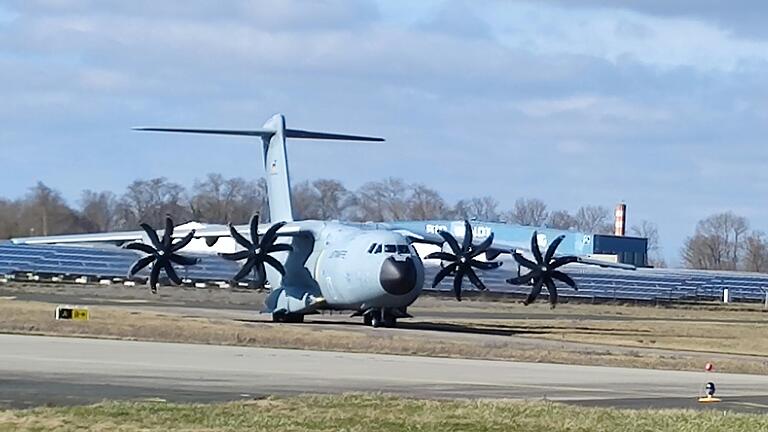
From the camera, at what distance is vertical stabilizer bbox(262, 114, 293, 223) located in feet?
169

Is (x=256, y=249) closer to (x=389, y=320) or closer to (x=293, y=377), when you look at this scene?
(x=389, y=320)

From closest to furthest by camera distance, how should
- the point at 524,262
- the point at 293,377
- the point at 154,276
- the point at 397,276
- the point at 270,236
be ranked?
the point at 293,377, the point at 397,276, the point at 270,236, the point at 154,276, the point at 524,262

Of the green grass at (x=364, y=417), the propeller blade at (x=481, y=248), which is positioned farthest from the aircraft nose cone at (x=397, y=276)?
the green grass at (x=364, y=417)

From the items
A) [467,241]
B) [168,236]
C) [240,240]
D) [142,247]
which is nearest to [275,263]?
[240,240]

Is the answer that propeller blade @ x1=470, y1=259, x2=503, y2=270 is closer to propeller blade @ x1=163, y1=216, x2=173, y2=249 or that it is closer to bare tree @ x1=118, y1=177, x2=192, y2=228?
propeller blade @ x1=163, y1=216, x2=173, y2=249

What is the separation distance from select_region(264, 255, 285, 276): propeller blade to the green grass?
28.7 m

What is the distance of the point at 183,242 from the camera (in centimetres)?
4869

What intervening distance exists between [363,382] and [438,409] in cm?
588

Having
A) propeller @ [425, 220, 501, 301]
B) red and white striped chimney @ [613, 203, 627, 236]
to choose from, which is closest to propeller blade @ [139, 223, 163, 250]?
propeller @ [425, 220, 501, 301]

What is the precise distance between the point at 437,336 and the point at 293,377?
17.1 m

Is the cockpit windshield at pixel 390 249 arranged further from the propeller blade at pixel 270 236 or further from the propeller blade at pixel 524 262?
→ the propeller blade at pixel 524 262

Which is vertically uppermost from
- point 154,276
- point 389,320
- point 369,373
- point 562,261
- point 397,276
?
point 562,261

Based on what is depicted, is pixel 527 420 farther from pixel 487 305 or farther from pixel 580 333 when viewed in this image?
pixel 487 305

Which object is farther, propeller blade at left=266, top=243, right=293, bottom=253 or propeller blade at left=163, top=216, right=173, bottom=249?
propeller blade at left=163, top=216, right=173, bottom=249
